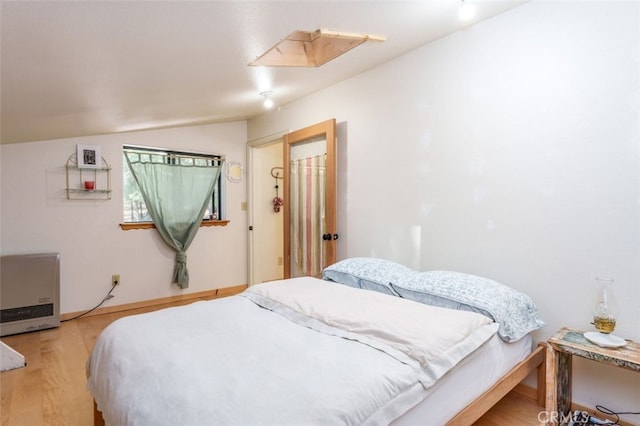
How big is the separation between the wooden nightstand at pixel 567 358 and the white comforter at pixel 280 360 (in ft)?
1.09

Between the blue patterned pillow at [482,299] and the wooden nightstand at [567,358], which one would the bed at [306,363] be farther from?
the wooden nightstand at [567,358]

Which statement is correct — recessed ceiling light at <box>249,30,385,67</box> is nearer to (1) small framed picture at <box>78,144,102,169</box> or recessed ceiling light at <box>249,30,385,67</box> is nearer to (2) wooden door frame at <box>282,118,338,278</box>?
(2) wooden door frame at <box>282,118,338,278</box>

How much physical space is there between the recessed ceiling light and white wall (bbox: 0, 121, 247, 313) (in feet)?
7.59

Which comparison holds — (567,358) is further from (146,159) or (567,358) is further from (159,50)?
(146,159)

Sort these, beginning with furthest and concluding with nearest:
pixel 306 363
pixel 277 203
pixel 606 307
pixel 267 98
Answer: pixel 277 203 → pixel 267 98 → pixel 606 307 → pixel 306 363

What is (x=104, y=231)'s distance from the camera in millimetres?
3812

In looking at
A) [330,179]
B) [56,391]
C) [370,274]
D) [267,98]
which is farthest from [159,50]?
[56,391]

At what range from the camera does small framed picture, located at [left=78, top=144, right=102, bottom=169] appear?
3.62 meters

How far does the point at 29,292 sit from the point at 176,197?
1653 millimetres

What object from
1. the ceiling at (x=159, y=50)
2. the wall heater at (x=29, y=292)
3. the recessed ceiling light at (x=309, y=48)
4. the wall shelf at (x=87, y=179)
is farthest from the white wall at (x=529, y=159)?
the wall heater at (x=29, y=292)

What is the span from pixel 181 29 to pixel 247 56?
60cm

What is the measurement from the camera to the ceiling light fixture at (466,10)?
2027mm

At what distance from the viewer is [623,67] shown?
1.76m

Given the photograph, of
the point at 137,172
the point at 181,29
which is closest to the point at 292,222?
the point at 137,172
